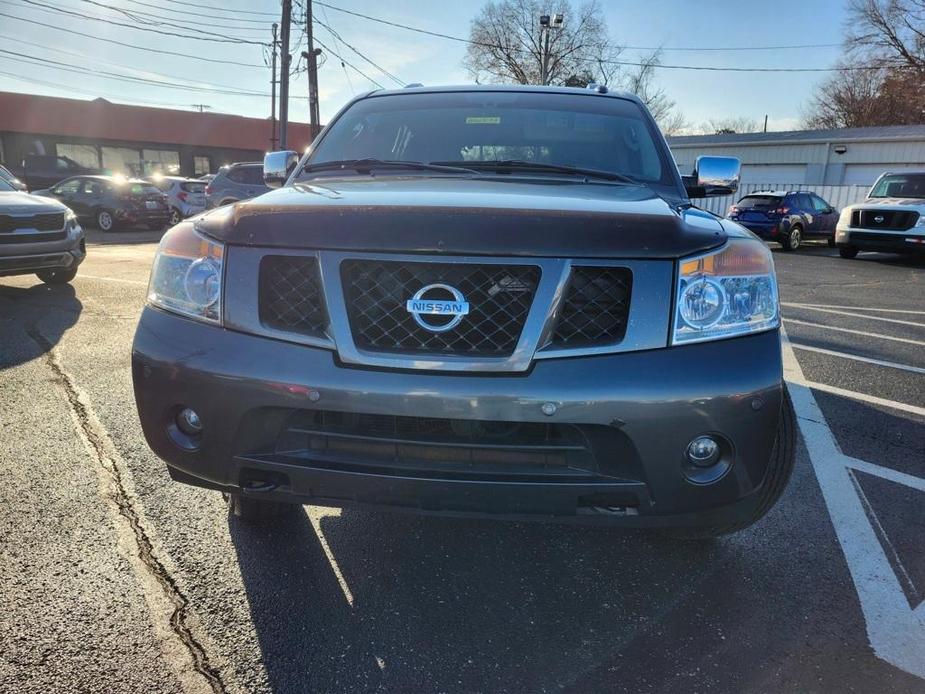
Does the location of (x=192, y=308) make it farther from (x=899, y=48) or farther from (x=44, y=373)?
(x=899, y=48)

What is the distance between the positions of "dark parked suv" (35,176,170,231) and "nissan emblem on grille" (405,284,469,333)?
17.7m

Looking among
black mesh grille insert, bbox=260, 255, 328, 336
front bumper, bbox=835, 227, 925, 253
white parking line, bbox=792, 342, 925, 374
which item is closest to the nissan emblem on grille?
black mesh grille insert, bbox=260, 255, 328, 336

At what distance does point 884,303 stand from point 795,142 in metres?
22.9

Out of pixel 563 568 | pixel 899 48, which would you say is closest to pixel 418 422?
pixel 563 568

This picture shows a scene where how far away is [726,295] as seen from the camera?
1.93 m

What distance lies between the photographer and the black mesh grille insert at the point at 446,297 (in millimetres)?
1844

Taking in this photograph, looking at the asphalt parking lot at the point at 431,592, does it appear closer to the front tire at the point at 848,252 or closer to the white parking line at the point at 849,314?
the white parking line at the point at 849,314

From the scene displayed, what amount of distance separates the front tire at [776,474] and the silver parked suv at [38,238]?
7555 mm

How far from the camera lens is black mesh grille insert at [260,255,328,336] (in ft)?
6.27

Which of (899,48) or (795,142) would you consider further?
(899,48)

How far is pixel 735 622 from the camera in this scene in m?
2.15

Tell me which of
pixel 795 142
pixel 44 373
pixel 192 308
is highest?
pixel 795 142

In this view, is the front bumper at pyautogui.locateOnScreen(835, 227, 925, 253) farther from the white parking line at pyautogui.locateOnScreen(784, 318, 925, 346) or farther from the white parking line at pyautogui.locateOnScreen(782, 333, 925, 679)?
the white parking line at pyautogui.locateOnScreen(782, 333, 925, 679)

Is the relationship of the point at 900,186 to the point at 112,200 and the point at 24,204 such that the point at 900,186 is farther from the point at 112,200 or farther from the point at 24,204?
the point at 112,200
